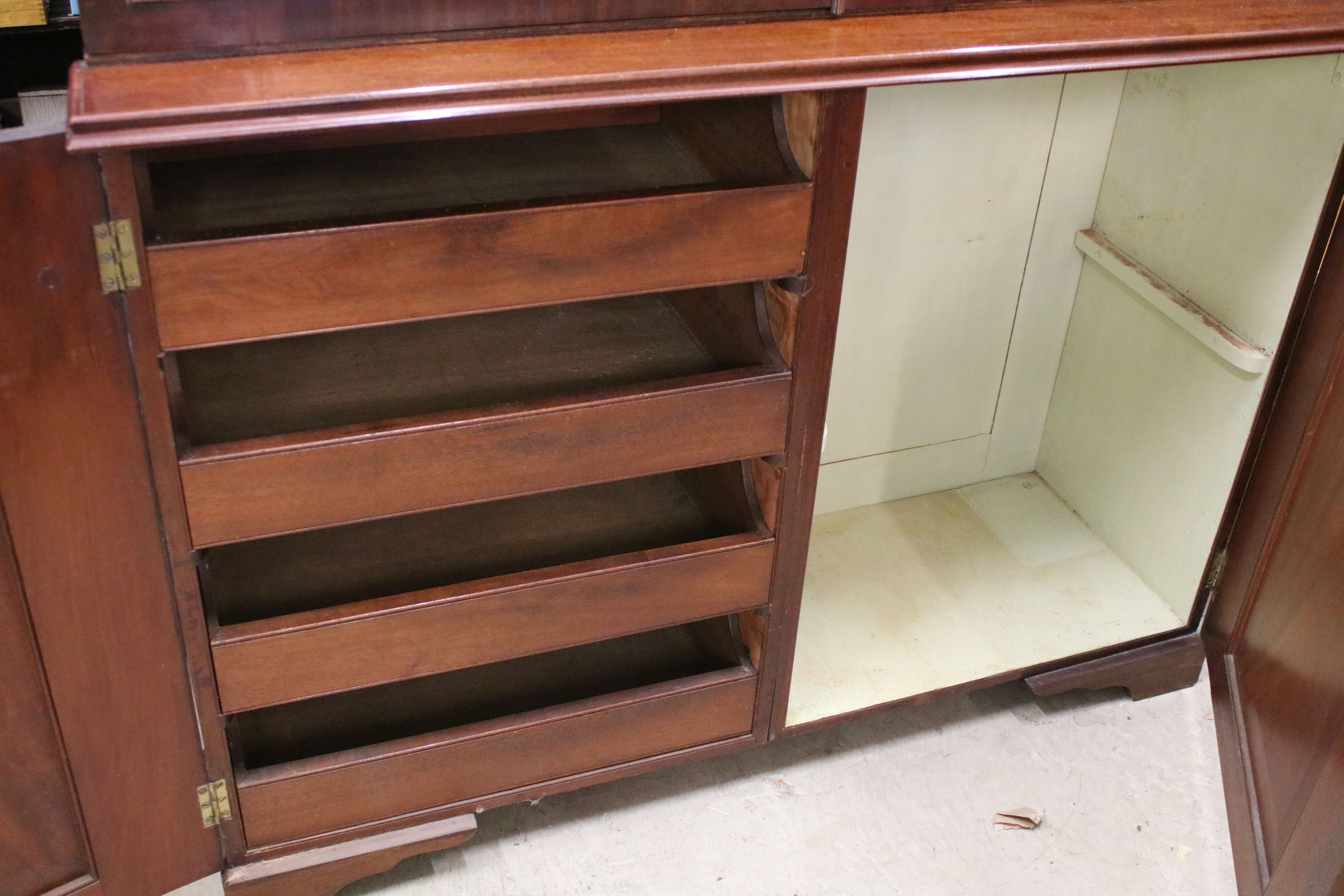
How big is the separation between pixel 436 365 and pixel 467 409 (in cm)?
23

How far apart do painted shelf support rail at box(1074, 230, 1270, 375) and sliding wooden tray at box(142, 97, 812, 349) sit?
2.88 ft

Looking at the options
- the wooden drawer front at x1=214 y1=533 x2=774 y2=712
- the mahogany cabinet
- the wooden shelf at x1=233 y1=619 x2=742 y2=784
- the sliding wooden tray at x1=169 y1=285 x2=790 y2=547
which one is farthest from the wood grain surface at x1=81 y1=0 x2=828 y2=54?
the wooden shelf at x1=233 y1=619 x2=742 y2=784

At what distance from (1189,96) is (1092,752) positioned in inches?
44.2

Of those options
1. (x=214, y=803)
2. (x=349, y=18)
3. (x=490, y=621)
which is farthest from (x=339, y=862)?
(x=349, y=18)

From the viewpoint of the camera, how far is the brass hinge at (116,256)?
1.24 metres

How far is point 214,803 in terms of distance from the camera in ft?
5.43

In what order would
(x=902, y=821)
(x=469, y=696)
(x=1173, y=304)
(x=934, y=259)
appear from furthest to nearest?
(x=934, y=259) < (x=1173, y=304) < (x=902, y=821) < (x=469, y=696)

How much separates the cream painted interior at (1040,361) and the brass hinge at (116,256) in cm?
121

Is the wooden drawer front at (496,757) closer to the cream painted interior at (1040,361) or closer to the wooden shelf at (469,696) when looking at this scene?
the wooden shelf at (469,696)

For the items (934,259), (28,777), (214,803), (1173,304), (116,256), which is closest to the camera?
(116,256)

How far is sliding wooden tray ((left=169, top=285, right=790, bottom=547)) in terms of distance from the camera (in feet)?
4.77

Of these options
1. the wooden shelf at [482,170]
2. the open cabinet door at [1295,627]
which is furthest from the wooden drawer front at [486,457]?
the open cabinet door at [1295,627]

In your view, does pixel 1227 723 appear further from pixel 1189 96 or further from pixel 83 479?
pixel 83 479

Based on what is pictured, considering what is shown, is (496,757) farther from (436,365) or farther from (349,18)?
(349,18)
